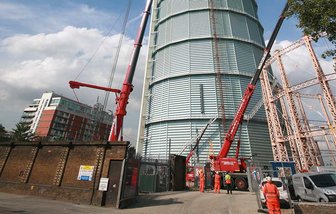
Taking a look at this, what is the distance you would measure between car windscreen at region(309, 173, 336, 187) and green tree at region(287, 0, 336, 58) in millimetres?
5018

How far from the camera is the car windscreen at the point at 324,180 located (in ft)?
28.1

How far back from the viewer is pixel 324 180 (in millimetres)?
8750

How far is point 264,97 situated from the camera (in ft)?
81.3

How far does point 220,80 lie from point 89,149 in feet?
59.1

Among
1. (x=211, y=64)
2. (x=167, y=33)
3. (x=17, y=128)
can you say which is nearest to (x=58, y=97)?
(x=17, y=128)

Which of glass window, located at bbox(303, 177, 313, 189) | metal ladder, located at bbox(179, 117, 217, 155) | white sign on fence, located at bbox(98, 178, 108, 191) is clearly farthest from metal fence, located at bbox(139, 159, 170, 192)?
glass window, located at bbox(303, 177, 313, 189)

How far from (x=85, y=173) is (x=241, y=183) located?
11555 millimetres

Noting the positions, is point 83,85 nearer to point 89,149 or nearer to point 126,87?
point 126,87

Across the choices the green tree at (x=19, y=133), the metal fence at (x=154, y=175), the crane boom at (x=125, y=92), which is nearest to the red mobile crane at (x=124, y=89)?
the crane boom at (x=125, y=92)

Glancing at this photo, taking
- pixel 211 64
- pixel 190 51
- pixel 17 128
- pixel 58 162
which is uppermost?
pixel 190 51

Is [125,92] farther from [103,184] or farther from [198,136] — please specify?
[198,136]

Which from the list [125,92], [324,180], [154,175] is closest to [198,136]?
[154,175]

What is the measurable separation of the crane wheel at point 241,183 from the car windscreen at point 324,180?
293 inches

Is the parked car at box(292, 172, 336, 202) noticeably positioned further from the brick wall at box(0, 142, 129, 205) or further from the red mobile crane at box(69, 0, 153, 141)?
the red mobile crane at box(69, 0, 153, 141)
